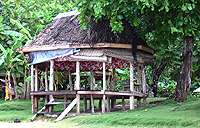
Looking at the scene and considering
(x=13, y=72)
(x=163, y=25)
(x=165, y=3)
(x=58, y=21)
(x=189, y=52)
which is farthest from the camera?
(x=13, y=72)

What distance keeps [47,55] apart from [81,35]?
1489 millimetres

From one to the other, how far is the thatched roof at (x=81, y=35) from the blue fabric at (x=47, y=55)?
0.27 meters

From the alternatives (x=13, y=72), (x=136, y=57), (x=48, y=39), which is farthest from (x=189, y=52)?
(x=13, y=72)

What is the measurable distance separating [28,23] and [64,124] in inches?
472

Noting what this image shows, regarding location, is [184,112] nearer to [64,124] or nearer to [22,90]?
[64,124]

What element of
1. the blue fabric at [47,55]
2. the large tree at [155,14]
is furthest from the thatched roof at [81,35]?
the large tree at [155,14]

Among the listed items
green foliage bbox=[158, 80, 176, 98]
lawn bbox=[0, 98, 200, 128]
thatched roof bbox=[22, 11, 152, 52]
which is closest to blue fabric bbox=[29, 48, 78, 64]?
thatched roof bbox=[22, 11, 152, 52]

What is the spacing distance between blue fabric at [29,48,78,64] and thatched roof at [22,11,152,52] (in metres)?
0.27

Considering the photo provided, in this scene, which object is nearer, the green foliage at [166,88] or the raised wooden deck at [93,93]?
the raised wooden deck at [93,93]

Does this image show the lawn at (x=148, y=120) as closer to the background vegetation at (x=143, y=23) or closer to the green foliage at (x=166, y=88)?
the background vegetation at (x=143, y=23)

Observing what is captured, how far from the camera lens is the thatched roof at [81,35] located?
15867 millimetres

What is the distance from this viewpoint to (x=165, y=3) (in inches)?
442

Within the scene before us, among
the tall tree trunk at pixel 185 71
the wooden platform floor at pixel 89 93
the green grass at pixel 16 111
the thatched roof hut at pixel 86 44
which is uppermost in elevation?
the thatched roof hut at pixel 86 44

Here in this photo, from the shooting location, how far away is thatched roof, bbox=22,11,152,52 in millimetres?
15867
